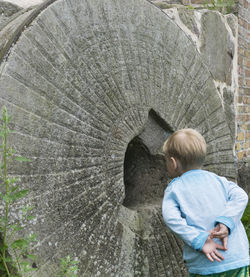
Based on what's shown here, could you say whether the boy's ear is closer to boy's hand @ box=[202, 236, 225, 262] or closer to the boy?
the boy

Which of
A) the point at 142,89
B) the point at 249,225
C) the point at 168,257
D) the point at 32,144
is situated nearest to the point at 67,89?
the point at 32,144

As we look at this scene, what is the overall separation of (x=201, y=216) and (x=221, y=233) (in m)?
0.10

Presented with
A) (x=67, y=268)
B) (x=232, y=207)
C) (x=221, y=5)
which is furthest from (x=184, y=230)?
(x=221, y=5)

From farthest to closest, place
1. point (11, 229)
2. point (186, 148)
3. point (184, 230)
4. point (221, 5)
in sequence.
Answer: point (221, 5) < point (186, 148) < point (184, 230) < point (11, 229)

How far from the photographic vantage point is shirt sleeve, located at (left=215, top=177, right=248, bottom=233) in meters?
1.45

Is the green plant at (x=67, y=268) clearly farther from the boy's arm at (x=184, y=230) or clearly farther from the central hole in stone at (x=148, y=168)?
the central hole in stone at (x=148, y=168)

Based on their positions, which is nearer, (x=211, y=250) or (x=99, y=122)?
(x=211, y=250)

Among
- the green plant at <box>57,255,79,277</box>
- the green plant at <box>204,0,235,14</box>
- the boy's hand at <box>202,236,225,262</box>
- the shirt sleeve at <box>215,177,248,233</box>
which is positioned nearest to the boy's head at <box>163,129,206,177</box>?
the shirt sleeve at <box>215,177,248,233</box>

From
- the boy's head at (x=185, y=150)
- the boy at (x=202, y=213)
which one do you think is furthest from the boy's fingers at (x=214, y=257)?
the boy's head at (x=185, y=150)

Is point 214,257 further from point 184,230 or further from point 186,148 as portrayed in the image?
point 186,148

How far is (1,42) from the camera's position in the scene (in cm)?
135

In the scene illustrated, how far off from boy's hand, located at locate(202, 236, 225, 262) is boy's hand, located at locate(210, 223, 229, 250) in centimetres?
2

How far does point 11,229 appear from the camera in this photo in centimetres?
120

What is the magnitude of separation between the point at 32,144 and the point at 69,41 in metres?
0.44
